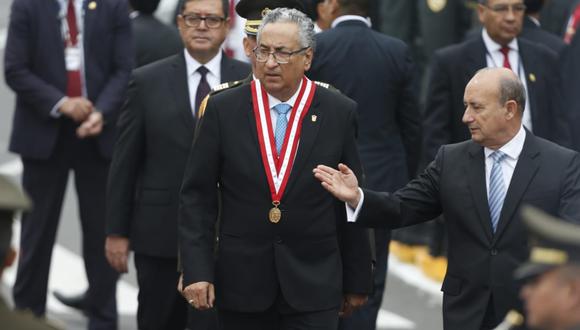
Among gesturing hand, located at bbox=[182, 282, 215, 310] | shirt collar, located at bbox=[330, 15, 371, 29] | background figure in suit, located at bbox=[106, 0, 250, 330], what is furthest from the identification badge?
gesturing hand, located at bbox=[182, 282, 215, 310]

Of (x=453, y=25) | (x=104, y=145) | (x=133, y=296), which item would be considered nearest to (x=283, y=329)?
(x=104, y=145)

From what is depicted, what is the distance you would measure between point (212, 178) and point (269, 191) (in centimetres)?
30

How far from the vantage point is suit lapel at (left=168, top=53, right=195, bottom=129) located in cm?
1023

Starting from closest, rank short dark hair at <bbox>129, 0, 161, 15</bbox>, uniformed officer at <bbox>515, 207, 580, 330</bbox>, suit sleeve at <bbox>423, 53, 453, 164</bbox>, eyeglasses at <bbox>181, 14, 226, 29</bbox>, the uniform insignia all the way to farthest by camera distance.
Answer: uniformed officer at <bbox>515, 207, 580, 330</bbox>
eyeglasses at <bbox>181, 14, 226, 29</bbox>
suit sleeve at <bbox>423, 53, 453, 164</bbox>
short dark hair at <bbox>129, 0, 161, 15</bbox>
the uniform insignia

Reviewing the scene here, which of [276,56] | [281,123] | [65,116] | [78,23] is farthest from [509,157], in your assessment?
[78,23]

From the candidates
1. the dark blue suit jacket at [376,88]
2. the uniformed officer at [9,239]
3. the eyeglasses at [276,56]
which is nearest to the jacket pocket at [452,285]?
the eyeglasses at [276,56]

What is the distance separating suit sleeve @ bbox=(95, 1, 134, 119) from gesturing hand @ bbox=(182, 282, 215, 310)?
320 cm

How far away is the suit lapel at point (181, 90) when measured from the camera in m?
10.2

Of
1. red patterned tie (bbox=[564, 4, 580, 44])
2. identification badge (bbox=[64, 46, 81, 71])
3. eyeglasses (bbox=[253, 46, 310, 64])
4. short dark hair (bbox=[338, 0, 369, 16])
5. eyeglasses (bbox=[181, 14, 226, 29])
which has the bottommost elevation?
red patterned tie (bbox=[564, 4, 580, 44])

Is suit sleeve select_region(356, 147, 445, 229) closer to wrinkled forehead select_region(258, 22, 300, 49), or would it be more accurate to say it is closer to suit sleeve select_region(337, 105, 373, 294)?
suit sleeve select_region(337, 105, 373, 294)

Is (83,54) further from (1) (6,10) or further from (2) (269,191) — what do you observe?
(1) (6,10)

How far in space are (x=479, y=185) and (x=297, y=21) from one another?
1.18 metres

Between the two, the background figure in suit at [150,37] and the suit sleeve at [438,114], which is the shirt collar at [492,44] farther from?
the background figure in suit at [150,37]

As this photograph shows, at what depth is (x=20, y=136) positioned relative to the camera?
1174 centimetres
